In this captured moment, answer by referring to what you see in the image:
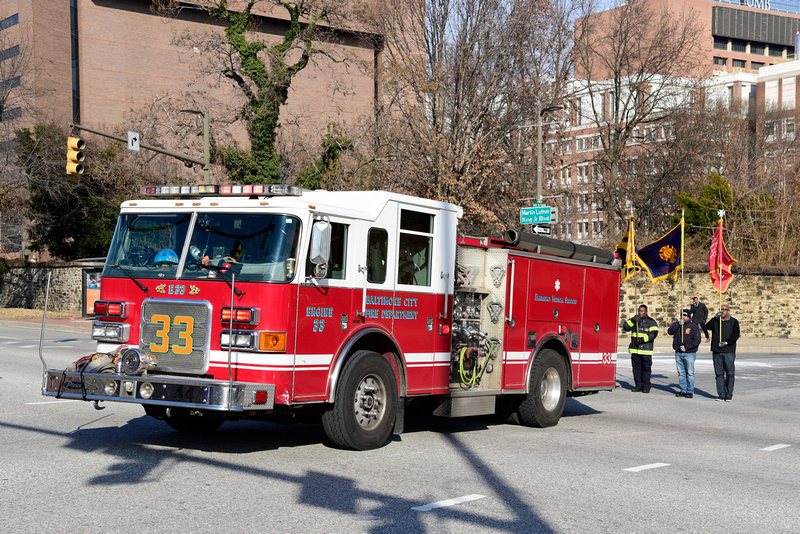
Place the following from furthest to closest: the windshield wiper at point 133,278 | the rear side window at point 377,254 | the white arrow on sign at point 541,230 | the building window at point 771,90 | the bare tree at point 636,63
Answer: the building window at point 771,90 → the bare tree at point 636,63 → the white arrow on sign at point 541,230 → the rear side window at point 377,254 → the windshield wiper at point 133,278

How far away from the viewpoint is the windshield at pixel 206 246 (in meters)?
8.24

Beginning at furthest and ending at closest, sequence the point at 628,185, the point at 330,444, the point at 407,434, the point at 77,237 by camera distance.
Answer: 1. the point at 628,185
2. the point at 77,237
3. the point at 407,434
4. the point at 330,444

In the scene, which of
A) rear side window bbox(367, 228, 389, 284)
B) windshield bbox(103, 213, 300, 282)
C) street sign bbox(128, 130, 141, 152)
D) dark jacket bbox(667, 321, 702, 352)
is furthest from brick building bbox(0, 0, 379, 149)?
windshield bbox(103, 213, 300, 282)

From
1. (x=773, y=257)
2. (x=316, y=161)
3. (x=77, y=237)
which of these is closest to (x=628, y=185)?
(x=773, y=257)

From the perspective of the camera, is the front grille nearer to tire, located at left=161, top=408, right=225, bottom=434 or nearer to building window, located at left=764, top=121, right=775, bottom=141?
tire, located at left=161, top=408, right=225, bottom=434

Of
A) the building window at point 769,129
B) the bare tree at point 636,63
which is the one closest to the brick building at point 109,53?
the bare tree at point 636,63

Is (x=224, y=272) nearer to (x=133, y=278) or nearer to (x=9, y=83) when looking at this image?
(x=133, y=278)

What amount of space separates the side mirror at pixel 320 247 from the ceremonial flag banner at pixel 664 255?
24.0 meters

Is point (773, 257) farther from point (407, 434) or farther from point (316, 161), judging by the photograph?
point (407, 434)

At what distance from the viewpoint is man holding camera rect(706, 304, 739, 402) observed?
55.2 feet

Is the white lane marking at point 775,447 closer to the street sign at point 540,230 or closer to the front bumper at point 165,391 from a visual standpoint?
the front bumper at point 165,391

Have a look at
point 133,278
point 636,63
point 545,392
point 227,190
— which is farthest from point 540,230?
point 636,63

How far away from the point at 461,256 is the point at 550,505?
14.7 ft

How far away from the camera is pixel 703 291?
3809 centimetres
